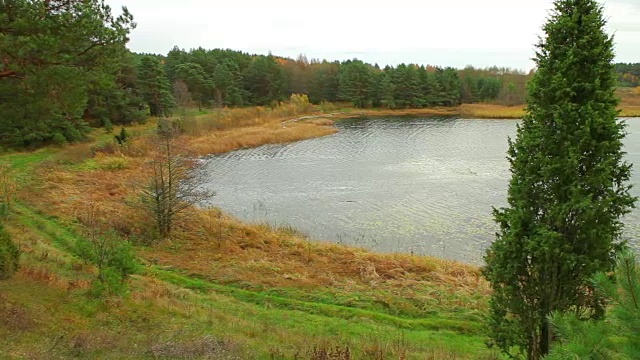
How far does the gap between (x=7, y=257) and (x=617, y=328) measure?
38.6 ft

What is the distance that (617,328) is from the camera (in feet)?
12.7

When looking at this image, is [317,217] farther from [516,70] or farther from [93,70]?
[516,70]

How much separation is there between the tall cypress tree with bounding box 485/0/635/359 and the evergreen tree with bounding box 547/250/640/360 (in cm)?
367

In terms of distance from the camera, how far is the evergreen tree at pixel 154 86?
2072 inches

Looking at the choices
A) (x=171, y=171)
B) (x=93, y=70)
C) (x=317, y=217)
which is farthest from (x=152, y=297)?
(x=317, y=217)

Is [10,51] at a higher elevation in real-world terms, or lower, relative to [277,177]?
higher

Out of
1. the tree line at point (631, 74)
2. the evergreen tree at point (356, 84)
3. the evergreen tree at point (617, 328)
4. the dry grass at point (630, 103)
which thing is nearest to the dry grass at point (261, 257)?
the evergreen tree at point (617, 328)

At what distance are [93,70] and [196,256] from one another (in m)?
9.01

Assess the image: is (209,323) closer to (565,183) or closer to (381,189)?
(565,183)

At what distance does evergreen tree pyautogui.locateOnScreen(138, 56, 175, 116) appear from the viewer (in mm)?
52625

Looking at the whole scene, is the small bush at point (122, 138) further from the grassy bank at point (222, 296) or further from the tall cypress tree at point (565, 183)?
the tall cypress tree at point (565, 183)

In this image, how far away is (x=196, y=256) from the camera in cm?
1841

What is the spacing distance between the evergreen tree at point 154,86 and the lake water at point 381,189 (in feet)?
46.0

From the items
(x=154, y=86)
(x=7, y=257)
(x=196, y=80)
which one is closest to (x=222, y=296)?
(x=7, y=257)
